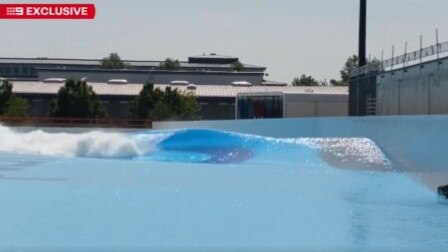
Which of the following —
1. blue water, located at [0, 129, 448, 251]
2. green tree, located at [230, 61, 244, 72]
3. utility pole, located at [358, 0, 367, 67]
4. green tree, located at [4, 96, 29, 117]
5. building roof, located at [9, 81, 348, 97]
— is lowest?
blue water, located at [0, 129, 448, 251]

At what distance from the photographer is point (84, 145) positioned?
34.4 meters

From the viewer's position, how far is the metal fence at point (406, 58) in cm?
3133

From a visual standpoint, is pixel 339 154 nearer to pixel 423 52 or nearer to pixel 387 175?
pixel 387 175

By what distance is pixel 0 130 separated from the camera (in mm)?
39594

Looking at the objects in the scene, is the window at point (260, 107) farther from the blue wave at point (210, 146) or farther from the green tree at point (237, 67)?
the green tree at point (237, 67)

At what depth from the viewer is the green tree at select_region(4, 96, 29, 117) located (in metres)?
65.3

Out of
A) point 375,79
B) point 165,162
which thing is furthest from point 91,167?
point 375,79

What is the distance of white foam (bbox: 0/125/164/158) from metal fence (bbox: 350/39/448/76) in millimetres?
8730

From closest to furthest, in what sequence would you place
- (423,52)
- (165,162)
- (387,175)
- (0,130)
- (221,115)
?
(387,175), (165,162), (423,52), (0,130), (221,115)

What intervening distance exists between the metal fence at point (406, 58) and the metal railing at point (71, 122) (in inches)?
538

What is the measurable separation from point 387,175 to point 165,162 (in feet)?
25.1

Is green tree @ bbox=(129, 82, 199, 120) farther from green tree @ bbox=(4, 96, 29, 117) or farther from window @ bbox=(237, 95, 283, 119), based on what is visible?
window @ bbox=(237, 95, 283, 119)

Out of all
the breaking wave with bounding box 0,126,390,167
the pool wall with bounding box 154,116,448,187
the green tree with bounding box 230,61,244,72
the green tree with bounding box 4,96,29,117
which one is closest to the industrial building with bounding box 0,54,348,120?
the green tree with bounding box 4,96,29,117

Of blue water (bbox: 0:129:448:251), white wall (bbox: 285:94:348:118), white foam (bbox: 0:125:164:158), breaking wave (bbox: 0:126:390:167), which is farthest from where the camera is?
white wall (bbox: 285:94:348:118)
